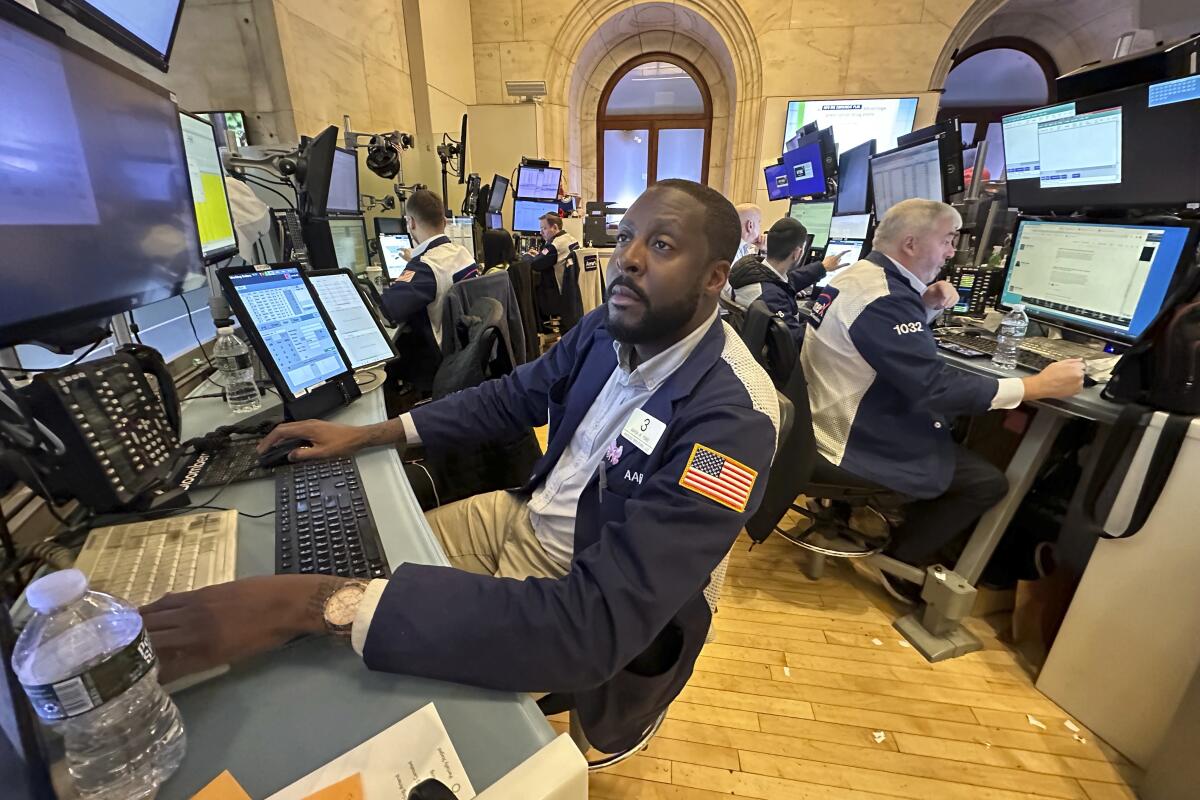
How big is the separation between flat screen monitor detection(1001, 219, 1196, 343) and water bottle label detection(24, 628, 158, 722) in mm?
2413

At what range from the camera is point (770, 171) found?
4.52 meters

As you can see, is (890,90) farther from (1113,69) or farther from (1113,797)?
(1113,797)

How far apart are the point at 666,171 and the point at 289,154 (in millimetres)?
6920

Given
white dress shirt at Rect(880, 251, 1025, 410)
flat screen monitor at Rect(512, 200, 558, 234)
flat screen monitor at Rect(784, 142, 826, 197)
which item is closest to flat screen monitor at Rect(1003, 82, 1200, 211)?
white dress shirt at Rect(880, 251, 1025, 410)

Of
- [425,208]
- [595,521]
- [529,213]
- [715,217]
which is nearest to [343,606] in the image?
[595,521]

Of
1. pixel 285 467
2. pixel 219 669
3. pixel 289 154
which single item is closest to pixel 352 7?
pixel 289 154

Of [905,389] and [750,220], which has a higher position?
[750,220]

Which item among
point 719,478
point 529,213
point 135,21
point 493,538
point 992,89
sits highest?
point 992,89

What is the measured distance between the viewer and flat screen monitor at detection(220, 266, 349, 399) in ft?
3.71

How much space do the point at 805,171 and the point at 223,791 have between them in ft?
13.9

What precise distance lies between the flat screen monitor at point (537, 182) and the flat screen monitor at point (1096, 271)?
4.61 metres

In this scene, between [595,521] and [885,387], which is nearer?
[595,521]

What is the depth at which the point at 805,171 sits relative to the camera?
146 inches

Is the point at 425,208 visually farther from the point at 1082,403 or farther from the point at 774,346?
the point at 1082,403
